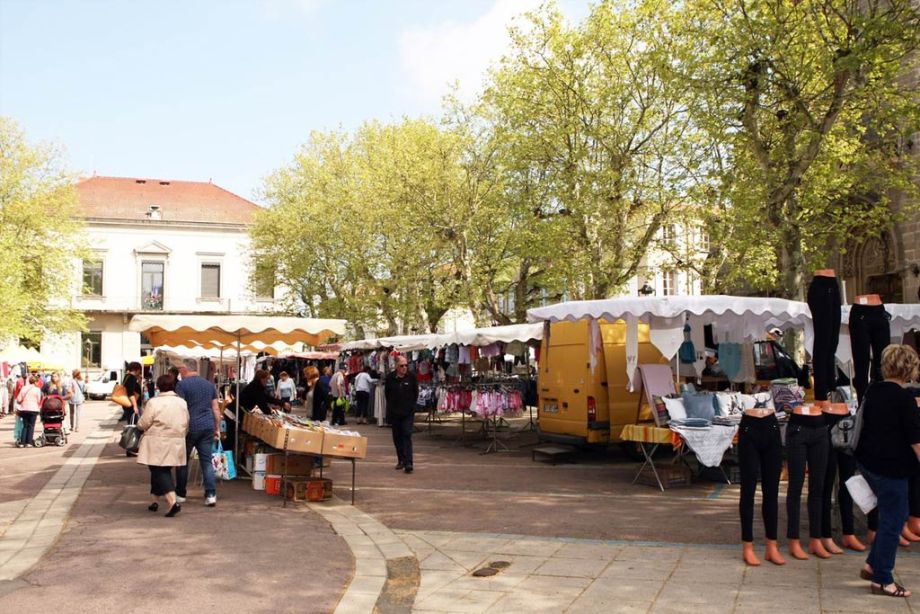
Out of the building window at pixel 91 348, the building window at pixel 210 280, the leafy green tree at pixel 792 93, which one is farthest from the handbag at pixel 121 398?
the building window at pixel 210 280

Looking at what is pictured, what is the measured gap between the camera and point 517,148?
24.0 m

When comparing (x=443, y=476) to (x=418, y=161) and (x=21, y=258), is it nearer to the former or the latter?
(x=418, y=161)

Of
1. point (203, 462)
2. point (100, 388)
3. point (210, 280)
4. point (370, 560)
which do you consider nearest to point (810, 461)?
point (370, 560)

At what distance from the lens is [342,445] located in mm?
10102

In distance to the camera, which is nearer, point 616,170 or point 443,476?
point 443,476

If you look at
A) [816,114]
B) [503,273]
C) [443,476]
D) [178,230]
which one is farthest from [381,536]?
[178,230]

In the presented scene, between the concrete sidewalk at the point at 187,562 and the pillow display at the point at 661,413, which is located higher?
the pillow display at the point at 661,413

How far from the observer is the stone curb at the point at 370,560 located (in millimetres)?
5977

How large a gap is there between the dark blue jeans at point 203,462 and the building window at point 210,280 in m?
50.2

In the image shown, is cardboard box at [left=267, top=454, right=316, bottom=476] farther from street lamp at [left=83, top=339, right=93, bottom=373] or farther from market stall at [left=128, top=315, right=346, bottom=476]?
street lamp at [left=83, top=339, right=93, bottom=373]

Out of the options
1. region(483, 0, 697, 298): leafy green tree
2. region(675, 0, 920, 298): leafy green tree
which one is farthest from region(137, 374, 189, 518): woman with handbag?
region(483, 0, 697, 298): leafy green tree

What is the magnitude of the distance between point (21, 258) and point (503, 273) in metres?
20.6

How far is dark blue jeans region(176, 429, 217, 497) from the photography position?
9680 mm

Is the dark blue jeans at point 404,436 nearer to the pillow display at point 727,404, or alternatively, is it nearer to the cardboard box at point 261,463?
the cardboard box at point 261,463
